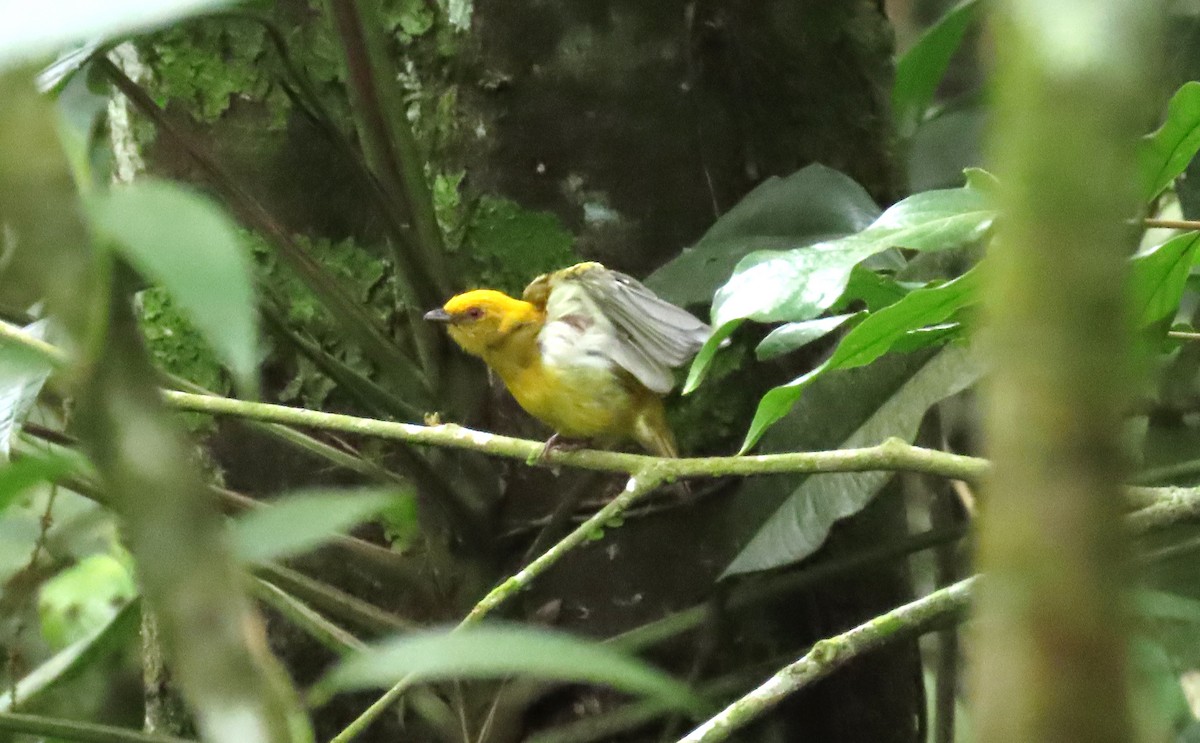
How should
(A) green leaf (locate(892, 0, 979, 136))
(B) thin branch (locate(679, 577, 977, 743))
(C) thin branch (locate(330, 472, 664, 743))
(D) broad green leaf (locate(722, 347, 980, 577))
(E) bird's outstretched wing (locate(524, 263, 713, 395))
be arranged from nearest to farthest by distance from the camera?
(B) thin branch (locate(679, 577, 977, 743)) < (C) thin branch (locate(330, 472, 664, 743)) < (D) broad green leaf (locate(722, 347, 980, 577)) < (E) bird's outstretched wing (locate(524, 263, 713, 395)) < (A) green leaf (locate(892, 0, 979, 136))

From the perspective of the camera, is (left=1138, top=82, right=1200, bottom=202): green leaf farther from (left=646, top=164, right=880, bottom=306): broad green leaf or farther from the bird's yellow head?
the bird's yellow head

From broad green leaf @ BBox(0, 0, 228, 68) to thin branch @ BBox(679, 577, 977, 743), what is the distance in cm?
80

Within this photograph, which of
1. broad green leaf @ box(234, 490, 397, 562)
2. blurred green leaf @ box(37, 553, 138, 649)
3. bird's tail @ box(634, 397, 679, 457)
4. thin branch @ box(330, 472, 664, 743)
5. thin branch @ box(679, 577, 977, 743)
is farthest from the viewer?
blurred green leaf @ box(37, 553, 138, 649)

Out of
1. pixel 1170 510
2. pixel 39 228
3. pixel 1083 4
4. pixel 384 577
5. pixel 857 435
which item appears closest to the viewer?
pixel 1083 4

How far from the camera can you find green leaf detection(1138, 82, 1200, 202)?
1.12 m

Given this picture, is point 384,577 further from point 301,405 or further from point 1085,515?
point 1085,515

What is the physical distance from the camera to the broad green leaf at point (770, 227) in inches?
61.9

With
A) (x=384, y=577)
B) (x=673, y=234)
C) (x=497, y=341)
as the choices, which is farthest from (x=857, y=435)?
(x=384, y=577)

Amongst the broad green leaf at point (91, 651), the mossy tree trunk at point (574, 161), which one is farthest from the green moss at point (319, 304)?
the broad green leaf at point (91, 651)

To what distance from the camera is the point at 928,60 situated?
2154 millimetres

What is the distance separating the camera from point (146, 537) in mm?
335

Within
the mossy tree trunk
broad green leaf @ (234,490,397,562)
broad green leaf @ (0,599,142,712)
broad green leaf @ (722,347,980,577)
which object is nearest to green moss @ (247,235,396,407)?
the mossy tree trunk

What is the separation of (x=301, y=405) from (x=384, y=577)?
0.28 meters

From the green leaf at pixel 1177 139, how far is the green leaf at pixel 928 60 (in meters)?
1.01
